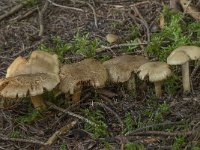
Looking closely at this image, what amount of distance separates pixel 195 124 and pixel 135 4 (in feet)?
7.85

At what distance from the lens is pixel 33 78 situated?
3115 mm

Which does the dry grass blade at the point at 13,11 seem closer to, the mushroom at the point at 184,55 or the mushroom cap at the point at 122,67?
the mushroom cap at the point at 122,67

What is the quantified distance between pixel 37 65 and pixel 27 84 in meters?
0.29

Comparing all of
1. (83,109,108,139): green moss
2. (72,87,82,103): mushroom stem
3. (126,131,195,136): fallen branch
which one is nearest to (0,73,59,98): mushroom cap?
(72,87,82,103): mushroom stem

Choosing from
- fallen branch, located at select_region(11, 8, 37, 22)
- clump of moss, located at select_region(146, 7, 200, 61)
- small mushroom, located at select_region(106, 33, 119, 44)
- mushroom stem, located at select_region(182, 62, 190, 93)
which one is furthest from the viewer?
fallen branch, located at select_region(11, 8, 37, 22)

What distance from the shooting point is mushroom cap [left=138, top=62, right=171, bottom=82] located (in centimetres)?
312

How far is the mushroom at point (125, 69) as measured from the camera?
3.29 meters

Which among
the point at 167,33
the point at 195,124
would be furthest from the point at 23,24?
the point at 195,124

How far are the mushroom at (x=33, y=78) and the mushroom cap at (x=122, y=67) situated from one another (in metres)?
0.41

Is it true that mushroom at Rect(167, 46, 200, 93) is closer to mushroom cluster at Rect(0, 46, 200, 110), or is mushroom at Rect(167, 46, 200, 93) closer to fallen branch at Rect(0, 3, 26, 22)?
mushroom cluster at Rect(0, 46, 200, 110)

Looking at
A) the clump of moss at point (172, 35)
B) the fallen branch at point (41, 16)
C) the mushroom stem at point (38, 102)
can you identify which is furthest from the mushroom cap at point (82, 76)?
the fallen branch at point (41, 16)

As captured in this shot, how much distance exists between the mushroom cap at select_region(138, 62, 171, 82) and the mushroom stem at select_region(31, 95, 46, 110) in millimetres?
765

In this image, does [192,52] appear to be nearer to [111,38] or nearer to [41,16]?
[111,38]

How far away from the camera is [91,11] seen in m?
5.07
